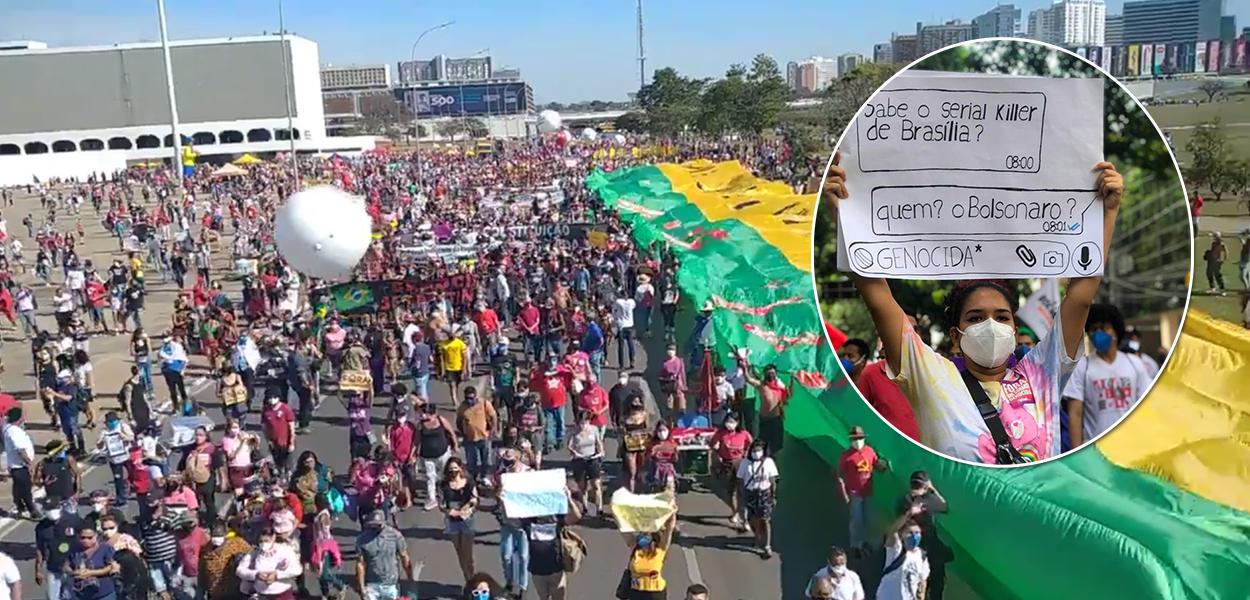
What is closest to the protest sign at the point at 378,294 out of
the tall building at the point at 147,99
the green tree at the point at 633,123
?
the green tree at the point at 633,123

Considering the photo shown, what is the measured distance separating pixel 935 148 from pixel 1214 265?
1012 centimetres

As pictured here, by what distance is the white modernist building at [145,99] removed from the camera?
3863 inches

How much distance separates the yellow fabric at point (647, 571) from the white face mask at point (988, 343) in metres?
4.66

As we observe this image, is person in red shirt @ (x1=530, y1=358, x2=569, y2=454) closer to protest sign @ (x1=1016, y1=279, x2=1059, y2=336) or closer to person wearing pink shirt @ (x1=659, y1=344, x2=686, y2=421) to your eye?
person wearing pink shirt @ (x1=659, y1=344, x2=686, y2=421)

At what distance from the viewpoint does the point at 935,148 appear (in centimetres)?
248

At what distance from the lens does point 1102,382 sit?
8.02ft

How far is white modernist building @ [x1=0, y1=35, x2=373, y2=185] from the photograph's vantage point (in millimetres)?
98125

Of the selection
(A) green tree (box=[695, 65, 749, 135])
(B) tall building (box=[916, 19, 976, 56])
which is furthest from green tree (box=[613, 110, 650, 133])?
(B) tall building (box=[916, 19, 976, 56])

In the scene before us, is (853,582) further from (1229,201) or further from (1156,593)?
(1229,201)

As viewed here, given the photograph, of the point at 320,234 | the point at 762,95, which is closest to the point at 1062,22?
the point at 320,234

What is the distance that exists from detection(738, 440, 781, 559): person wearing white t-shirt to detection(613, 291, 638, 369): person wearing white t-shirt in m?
6.39

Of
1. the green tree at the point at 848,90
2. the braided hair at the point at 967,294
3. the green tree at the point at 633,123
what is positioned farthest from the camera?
the green tree at the point at 633,123

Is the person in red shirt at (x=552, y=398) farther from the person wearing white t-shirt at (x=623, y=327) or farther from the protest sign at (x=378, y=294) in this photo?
the protest sign at (x=378, y=294)


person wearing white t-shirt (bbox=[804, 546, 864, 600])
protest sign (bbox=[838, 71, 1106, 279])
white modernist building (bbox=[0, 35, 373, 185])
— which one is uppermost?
white modernist building (bbox=[0, 35, 373, 185])
